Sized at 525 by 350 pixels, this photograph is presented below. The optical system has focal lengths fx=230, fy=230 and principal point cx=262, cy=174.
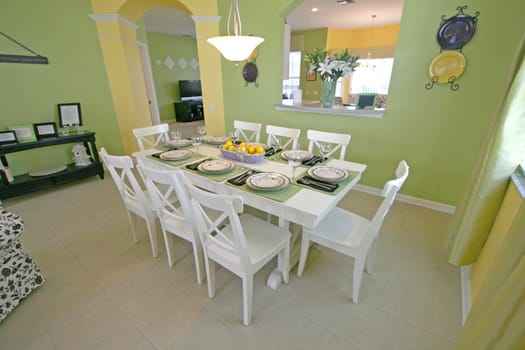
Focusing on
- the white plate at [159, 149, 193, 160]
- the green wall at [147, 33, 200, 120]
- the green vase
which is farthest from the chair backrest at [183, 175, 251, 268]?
the green wall at [147, 33, 200, 120]

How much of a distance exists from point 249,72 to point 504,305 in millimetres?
3535

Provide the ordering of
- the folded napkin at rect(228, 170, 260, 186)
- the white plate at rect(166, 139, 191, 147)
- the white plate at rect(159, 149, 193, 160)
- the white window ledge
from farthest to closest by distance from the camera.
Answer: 1. the white window ledge
2. the white plate at rect(166, 139, 191, 147)
3. the white plate at rect(159, 149, 193, 160)
4. the folded napkin at rect(228, 170, 260, 186)

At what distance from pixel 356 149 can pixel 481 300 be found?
2.34 meters

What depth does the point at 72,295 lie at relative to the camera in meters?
1.66

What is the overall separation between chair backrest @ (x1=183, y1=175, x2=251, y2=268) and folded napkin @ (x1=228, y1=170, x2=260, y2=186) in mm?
292

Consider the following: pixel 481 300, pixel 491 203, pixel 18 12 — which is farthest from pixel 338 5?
pixel 481 300

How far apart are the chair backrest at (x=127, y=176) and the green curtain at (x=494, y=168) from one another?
230cm

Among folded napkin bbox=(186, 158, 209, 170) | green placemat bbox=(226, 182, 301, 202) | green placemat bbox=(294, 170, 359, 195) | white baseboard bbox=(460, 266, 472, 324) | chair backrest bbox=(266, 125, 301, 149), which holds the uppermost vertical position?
chair backrest bbox=(266, 125, 301, 149)

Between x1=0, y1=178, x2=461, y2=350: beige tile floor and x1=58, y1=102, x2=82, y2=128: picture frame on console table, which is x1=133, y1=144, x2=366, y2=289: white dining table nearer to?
x1=0, y1=178, x2=461, y2=350: beige tile floor

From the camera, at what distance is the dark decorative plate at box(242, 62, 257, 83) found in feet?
11.3

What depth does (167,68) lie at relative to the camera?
24.0ft

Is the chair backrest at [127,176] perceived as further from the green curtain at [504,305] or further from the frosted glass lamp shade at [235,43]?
the green curtain at [504,305]

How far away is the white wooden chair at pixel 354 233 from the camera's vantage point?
1.36 metres

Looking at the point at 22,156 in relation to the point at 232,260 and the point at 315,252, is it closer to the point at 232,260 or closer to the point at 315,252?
the point at 232,260
